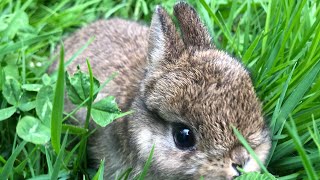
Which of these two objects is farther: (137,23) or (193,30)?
(137,23)

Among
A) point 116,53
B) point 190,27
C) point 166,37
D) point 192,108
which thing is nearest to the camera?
point 192,108

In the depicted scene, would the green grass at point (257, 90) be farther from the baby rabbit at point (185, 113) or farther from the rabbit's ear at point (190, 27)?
the rabbit's ear at point (190, 27)

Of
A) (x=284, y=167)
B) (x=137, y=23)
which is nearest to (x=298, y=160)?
(x=284, y=167)

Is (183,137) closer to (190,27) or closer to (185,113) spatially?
(185,113)

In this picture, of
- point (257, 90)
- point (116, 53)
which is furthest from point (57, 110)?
point (116, 53)

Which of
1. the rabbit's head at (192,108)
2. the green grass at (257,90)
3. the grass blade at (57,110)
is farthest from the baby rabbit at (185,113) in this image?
the grass blade at (57,110)

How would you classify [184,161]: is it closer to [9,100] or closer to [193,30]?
[193,30]
